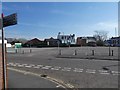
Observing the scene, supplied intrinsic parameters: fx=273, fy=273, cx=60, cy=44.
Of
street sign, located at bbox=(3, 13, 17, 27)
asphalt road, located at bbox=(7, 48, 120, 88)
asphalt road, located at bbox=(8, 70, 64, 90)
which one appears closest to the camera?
street sign, located at bbox=(3, 13, 17, 27)

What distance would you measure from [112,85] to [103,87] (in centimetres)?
78

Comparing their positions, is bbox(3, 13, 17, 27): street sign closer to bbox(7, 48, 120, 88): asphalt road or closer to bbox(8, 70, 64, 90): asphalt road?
bbox(8, 70, 64, 90): asphalt road

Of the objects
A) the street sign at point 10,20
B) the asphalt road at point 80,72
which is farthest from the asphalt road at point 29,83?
the street sign at point 10,20

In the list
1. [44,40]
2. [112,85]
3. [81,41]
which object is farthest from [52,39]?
[112,85]

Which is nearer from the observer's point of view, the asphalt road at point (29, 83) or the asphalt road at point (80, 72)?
the asphalt road at point (29, 83)

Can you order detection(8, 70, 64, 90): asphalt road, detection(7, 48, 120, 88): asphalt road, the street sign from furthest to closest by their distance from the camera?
detection(7, 48, 120, 88): asphalt road, detection(8, 70, 64, 90): asphalt road, the street sign

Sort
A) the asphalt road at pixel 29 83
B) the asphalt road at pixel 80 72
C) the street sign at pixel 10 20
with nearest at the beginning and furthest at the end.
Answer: the street sign at pixel 10 20
the asphalt road at pixel 29 83
the asphalt road at pixel 80 72

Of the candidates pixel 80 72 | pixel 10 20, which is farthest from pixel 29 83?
pixel 10 20

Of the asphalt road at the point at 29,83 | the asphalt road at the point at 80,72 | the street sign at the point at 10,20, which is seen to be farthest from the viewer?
the asphalt road at the point at 80,72

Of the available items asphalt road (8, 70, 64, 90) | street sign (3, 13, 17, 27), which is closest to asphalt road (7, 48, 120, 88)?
asphalt road (8, 70, 64, 90)

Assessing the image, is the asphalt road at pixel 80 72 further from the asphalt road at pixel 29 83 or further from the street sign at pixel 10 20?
the street sign at pixel 10 20

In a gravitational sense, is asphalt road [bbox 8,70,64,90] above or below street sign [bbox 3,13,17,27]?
below

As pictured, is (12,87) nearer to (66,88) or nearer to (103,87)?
(66,88)

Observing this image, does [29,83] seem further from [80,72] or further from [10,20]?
[10,20]
